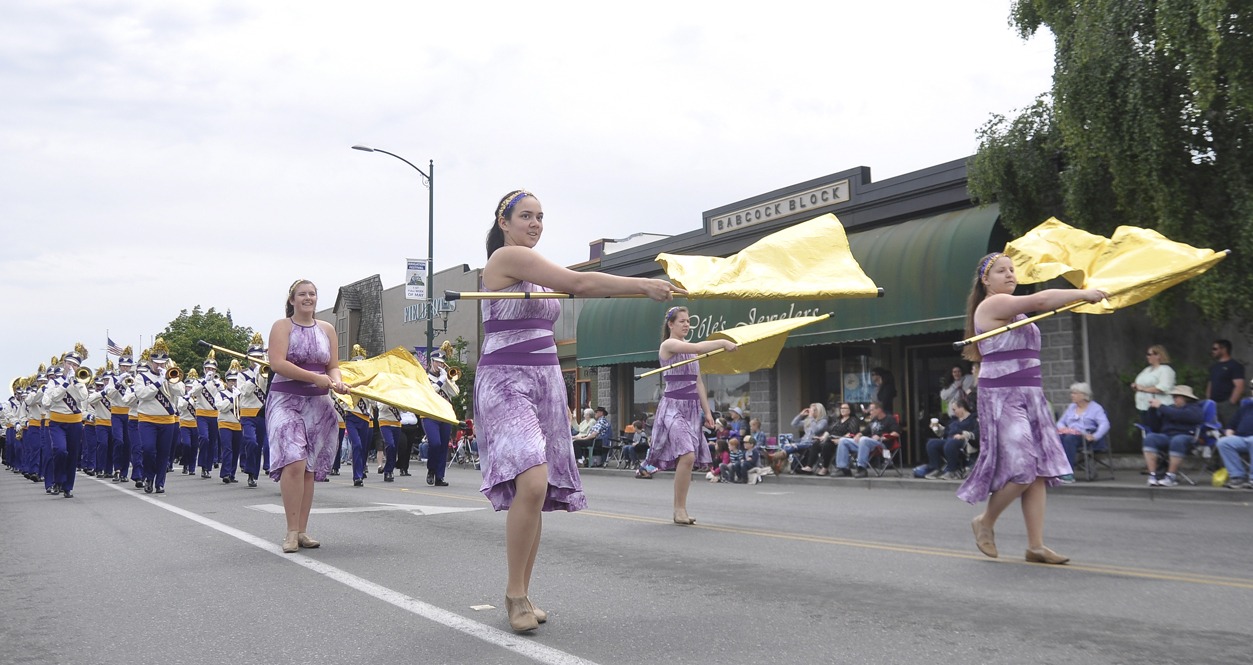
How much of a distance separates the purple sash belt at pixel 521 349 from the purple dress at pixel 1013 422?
3198mm

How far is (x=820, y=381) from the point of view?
76.2 feet

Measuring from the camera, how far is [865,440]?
17.5m

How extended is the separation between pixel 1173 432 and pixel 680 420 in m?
7.70

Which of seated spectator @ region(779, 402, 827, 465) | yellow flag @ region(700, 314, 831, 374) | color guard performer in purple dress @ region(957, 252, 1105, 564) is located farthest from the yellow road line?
seated spectator @ region(779, 402, 827, 465)

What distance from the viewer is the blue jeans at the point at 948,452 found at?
52.1 ft

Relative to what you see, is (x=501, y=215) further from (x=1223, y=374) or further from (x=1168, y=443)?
(x=1223, y=374)

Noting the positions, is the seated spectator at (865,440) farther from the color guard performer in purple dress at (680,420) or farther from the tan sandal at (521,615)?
the tan sandal at (521,615)

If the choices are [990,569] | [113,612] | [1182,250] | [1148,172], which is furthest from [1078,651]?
[1148,172]

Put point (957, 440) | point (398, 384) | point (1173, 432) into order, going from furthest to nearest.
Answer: point (957, 440)
point (1173, 432)
point (398, 384)

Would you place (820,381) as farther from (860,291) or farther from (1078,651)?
(1078,651)

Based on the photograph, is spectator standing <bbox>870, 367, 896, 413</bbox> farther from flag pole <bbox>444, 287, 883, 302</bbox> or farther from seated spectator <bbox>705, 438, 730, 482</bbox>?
flag pole <bbox>444, 287, 883, 302</bbox>

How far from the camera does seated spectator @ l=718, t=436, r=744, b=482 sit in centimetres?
1877

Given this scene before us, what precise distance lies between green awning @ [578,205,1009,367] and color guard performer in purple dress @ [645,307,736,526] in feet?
28.1

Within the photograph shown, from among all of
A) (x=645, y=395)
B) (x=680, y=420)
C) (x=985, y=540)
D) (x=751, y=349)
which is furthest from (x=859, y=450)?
(x=645, y=395)
